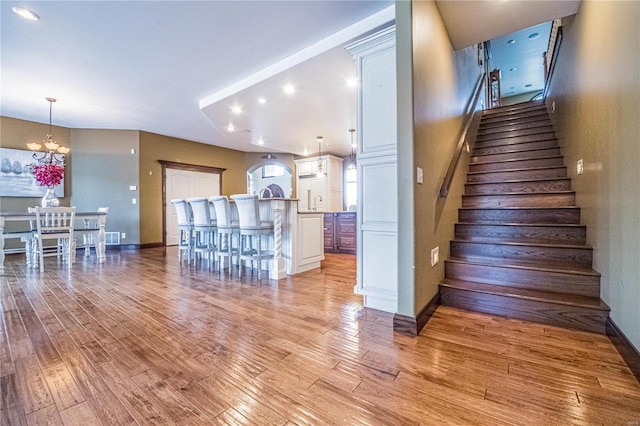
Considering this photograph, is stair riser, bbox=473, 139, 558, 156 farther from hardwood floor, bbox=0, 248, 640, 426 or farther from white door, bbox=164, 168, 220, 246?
white door, bbox=164, 168, 220, 246

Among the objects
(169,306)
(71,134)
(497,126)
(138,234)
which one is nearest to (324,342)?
(169,306)

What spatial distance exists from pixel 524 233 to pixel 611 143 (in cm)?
112

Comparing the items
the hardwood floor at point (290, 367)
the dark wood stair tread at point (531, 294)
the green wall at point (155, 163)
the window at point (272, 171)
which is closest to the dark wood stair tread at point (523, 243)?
the dark wood stair tread at point (531, 294)

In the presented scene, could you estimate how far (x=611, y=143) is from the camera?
1.74m

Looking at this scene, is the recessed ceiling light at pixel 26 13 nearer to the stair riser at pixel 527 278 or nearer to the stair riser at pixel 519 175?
the stair riser at pixel 527 278

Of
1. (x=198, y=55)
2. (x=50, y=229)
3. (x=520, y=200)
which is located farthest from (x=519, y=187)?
(x=50, y=229)

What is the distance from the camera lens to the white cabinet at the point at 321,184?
7.58 metres

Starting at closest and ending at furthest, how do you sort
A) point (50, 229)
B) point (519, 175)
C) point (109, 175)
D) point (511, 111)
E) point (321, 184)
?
1. point (519, 175)
2. point (50, 229)
3. point (511, 111)
4. point (109, 175)
5. point (321, 184)

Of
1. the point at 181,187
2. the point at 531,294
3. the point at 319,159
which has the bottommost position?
the point at 531,294

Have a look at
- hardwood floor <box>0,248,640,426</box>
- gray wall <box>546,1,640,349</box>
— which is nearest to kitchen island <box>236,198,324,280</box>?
hardwood floor <box>0,248,640,426</box>

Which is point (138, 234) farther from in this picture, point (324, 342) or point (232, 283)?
point (324, 342)

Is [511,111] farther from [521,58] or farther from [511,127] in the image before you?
[521,58]

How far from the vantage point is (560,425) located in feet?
3.49

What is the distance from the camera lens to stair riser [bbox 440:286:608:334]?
72.4 inches
